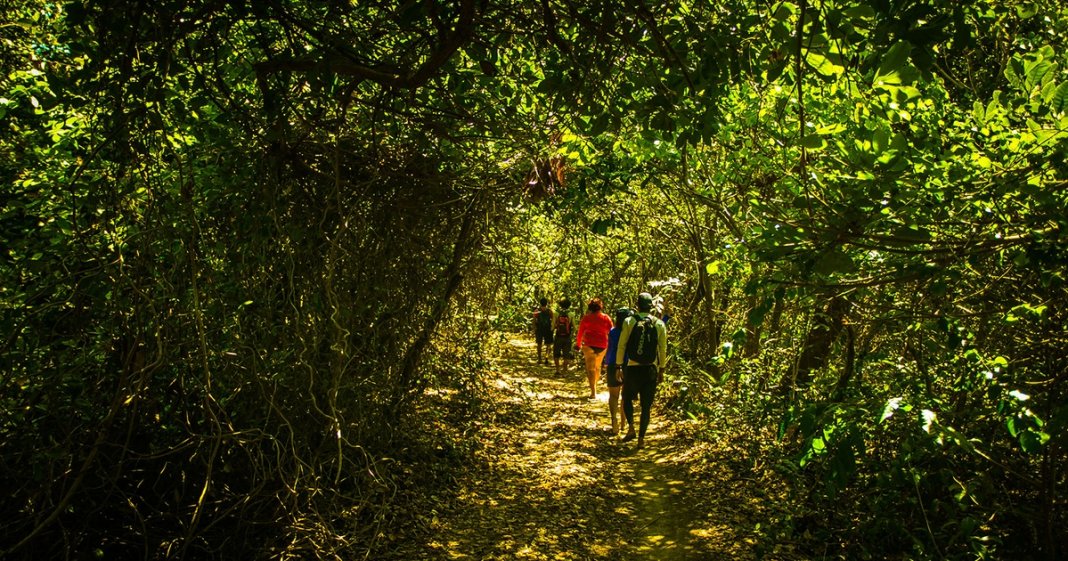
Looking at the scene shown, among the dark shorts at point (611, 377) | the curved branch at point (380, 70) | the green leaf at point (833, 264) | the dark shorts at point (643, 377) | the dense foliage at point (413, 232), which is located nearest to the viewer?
the green leaf at point (833, 264)

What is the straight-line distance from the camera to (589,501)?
20.4 feet

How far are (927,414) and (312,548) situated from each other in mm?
4011

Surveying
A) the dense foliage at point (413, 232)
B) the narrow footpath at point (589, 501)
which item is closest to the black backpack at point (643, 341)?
the narrow footpath at point (589, 501)

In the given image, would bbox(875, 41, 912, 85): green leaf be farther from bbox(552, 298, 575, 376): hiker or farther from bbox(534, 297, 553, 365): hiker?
bbox(534, 297, 553, 365): hiker

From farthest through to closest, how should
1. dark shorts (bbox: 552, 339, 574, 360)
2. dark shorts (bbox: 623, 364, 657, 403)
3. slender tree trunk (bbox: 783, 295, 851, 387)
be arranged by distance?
dark shorts (bbox: 552, 339, 574, 360)
dark shorts (bbox: 623, 364, 657, 403)
slender tree trunk (bbox: 783, 295, 851, 387)

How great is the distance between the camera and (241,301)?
4.27m

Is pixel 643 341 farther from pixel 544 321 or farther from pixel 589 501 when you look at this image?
pixel 544 321

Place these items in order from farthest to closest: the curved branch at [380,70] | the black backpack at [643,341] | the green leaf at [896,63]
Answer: the black backpack at [643,341]
the curved branch at [380,70]
the green leaf at [896,63]

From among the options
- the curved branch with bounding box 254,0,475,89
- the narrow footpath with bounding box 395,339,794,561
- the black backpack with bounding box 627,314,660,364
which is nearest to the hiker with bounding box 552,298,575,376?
the narrow footpath with bounding box 395,339,794,561

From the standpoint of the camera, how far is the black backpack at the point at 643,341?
24.6 feet

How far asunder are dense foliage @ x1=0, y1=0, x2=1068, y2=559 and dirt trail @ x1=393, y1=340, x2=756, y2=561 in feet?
2.06

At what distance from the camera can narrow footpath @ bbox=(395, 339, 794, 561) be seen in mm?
5199

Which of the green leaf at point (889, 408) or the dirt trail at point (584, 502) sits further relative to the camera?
the dirt trail at point (584, 502)

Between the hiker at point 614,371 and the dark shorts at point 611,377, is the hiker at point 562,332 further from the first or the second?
the dark shorts at point 611,377
